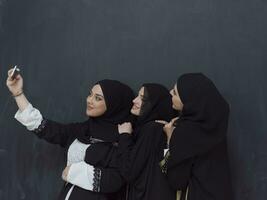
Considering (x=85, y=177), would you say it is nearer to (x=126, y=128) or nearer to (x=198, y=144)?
(x=126, y=128)

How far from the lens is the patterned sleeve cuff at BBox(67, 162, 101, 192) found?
1797 mm

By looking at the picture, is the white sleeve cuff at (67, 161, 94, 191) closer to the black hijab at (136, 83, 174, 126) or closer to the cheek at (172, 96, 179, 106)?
the black hijab at (136, 83, 174, 126)

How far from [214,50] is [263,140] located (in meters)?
0.44

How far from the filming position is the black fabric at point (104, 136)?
5.95ft

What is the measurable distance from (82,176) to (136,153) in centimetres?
23

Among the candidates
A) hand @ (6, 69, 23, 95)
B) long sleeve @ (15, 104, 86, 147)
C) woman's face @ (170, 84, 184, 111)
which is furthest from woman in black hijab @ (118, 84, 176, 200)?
hand @ (6, 69, 23, 95)

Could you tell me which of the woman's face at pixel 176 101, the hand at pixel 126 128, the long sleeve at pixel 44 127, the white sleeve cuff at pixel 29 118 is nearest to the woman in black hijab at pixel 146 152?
the hand at pixel 126 128

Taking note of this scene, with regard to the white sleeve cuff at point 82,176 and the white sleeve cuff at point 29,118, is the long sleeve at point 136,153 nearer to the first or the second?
the white sleeve cuff at point 82,176

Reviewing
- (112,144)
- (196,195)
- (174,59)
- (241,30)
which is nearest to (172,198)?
(196,195)

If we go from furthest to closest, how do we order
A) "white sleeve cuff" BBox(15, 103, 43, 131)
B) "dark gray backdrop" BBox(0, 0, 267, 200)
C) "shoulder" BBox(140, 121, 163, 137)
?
"dark gray backdrop" BBox(0, 0, 267, 200)
"white sleeve cuff" BBox(15, 103, 43, 131)
"shoulder" BBox(140, 121, 163, 137)

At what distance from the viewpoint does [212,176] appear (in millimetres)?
1675

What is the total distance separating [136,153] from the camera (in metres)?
1.74

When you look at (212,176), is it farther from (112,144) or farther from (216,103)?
(112,144)

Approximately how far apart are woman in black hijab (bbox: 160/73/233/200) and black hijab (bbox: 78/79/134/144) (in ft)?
0.95
